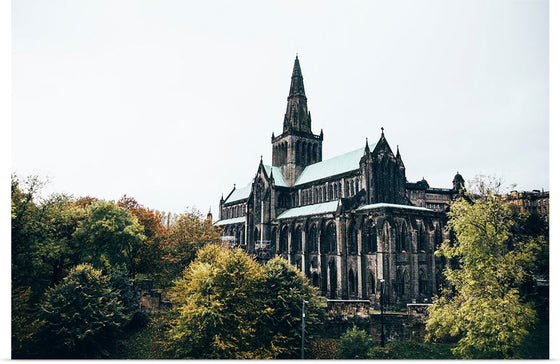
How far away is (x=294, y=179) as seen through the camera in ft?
196

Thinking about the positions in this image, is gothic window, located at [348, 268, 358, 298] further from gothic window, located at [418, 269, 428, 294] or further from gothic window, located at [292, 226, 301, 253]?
gothic window, located at [292, 226, 301, 253]

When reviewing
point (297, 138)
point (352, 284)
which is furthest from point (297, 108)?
point (352, 284)

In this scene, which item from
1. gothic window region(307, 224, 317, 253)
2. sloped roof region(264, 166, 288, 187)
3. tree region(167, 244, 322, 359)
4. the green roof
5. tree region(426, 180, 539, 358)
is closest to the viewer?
tree region(426, 180, 539, 358)

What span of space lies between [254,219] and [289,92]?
21.7 meters

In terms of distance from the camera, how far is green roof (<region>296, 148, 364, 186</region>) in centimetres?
4818

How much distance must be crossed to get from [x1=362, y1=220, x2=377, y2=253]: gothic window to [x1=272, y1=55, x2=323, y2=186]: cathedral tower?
21.9 metres

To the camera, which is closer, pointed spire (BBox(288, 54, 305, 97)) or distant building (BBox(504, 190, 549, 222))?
distant building (BBox(504, 190, 549, 222))

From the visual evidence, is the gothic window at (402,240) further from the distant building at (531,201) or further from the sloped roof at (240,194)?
the sloped roof at (240,194)

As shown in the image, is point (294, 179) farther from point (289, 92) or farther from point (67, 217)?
point (67, 217)

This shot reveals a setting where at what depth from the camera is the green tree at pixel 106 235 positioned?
31031mm

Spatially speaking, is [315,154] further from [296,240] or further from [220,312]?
[220,312]

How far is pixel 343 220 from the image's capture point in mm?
42750

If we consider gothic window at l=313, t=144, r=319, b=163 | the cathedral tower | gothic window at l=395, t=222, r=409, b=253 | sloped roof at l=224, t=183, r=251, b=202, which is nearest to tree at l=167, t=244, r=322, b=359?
gothic window at l=395, t=222, r=409, b=253
